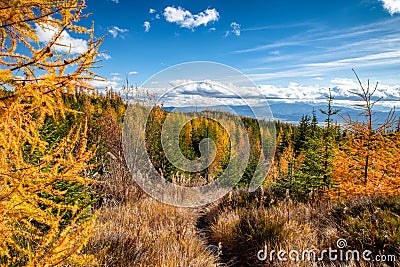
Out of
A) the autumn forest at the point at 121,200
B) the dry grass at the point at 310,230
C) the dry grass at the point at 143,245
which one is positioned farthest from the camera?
the dry grass at the point at 310,230

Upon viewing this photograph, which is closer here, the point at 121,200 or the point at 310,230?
the point at 310,230

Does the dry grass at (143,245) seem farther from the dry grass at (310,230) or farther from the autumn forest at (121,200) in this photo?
the dry grass at (310,230)

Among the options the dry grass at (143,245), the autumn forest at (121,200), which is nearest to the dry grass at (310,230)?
the autumn forest at (121,200)

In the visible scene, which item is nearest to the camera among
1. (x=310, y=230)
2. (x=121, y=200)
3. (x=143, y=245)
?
(x=143, y=245)

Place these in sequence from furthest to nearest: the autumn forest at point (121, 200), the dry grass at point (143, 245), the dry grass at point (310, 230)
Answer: the dry grass at point (310, 230) < the dry grass at point (143, 245) < the autumn forest at point (121, 200)

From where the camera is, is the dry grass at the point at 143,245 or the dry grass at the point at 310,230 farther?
the dry grass at the point at 310,230

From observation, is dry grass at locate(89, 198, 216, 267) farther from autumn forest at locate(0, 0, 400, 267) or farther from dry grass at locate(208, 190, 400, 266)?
dry grass at locate(208, 190, 400, 266)

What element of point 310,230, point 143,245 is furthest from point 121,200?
point 310,230

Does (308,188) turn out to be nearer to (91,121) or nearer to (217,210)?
(217,210)

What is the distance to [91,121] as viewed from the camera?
63.3ft

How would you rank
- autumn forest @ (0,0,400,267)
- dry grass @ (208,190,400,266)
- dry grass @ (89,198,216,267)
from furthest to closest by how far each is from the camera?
dry grass @ (208,190,400,266)
dry grass @ (89,198,216,267)
autumn forest @ (0,0,400,267)

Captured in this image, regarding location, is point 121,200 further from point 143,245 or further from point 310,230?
point 310,230

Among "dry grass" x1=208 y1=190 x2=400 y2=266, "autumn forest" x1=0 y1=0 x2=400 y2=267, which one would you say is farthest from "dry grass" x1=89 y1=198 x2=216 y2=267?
"dry grass" x1=208 y1=190 x2=400 y2=266

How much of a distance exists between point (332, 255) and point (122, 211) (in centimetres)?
368
